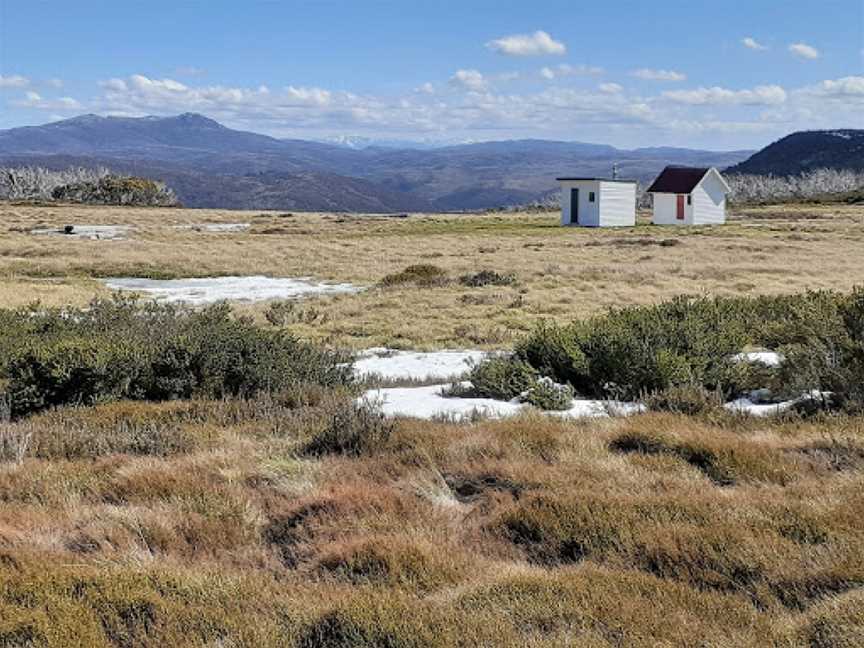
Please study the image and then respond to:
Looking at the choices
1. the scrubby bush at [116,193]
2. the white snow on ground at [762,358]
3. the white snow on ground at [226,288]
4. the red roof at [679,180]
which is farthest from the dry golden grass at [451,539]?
the scrubby bush at [116,193]

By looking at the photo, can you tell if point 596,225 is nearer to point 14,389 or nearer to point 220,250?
point 220,250

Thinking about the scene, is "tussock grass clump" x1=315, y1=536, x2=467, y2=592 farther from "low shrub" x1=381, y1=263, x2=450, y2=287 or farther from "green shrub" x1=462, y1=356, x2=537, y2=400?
"low shrub" x1=381, y1=263, x2=450, y2=287

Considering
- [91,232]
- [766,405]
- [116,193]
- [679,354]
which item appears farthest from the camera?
[116,193]

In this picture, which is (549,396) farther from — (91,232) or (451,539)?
(91,232)

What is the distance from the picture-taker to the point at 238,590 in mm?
3852

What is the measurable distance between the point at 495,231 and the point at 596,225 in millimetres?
8871

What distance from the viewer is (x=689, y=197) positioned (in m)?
57.2

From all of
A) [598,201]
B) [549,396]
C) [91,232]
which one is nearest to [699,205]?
[598,201]

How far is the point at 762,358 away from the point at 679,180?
169ft

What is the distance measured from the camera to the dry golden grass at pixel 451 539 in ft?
11.4

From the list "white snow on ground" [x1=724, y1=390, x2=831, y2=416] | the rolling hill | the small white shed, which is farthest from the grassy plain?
the rolling hill

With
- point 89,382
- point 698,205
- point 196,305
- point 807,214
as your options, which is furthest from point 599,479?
point 807,214

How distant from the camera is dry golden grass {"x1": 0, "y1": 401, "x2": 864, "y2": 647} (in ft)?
11.4

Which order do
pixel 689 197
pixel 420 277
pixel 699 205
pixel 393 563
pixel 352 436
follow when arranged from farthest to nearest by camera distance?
pixel 699 205 → pixel 689 197 → pixel 420 277 → pixel 352 436 → pixel 393 563
